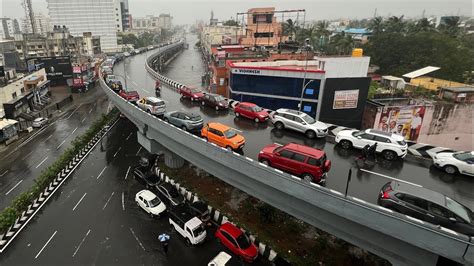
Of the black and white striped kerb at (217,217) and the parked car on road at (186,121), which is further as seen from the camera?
the parked car on road at (186,121)

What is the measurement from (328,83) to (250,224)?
23396 mm

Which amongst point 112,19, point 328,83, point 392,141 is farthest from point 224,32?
point 392,141

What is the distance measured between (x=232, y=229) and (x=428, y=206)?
13769 mm

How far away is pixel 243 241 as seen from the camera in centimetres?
2158

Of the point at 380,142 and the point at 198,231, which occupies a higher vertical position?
the point at 380,142

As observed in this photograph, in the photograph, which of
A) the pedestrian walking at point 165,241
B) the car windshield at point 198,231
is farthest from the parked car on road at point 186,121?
the pedestrian walking at point 165,241

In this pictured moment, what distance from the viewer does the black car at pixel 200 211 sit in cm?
2519

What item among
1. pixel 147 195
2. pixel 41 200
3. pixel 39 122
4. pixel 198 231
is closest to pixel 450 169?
pixel 198 231

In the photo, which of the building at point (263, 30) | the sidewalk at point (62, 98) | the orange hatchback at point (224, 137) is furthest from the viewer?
the building at point (263, 30)

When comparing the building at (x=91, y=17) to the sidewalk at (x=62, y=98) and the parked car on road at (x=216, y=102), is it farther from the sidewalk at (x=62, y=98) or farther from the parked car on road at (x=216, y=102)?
the parked car on road at (x=216, y=102)

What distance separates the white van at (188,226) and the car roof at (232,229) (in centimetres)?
185

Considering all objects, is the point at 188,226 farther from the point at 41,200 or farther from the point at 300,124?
the point at 41,200

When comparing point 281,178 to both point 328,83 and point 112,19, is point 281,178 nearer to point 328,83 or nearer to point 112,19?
point 328,83

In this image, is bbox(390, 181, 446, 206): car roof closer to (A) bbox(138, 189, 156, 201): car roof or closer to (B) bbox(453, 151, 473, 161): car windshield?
(B) bbox(453, 151, 473, 161): car windshield
